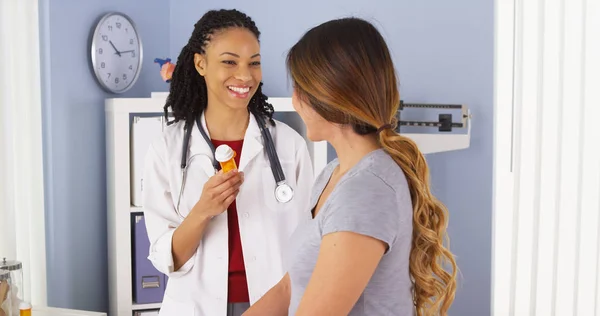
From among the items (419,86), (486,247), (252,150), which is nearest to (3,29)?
(252,150)

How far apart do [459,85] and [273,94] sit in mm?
884

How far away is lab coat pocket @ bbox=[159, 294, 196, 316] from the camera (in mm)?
1692

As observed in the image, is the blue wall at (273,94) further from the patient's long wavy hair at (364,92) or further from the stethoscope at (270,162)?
the patient's long wavy hair at (364,92)

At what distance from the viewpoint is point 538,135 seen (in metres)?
2.07

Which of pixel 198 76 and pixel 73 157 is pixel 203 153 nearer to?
pixel 198 76

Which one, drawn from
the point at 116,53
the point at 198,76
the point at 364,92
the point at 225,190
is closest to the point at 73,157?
the point at 116,53

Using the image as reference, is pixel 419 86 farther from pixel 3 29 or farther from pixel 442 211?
pixel 442 211

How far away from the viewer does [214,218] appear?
1703mm

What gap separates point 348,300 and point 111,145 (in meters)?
2.04

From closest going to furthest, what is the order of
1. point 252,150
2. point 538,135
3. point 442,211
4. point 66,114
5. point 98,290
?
point 442,211
point 252,150
point 538,135
point 66,114
point 98,290

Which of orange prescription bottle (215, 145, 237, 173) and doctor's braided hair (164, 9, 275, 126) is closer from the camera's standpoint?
orange prescription bottle (215, 145, 237, 173)

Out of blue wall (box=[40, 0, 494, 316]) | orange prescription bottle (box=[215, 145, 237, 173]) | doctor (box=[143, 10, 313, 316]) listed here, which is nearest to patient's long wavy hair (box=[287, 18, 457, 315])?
orange prescription bottle (box=[215, 145, 237, 173])

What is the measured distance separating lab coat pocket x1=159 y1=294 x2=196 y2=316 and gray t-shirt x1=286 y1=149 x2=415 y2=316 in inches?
24.4

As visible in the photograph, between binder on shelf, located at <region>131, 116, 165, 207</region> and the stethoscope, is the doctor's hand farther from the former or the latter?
binder on shelf, located at <region>131, 116, 165, 207</region>
